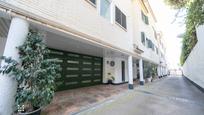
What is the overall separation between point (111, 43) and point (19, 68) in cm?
525

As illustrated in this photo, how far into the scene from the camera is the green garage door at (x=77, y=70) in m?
7.97

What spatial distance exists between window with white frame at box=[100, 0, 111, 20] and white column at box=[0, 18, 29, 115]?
4.53m

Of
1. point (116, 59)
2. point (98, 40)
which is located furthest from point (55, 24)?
point (116, 59)

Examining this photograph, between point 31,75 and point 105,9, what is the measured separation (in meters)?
5.85

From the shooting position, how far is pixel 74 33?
446cm

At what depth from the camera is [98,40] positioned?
233 inches

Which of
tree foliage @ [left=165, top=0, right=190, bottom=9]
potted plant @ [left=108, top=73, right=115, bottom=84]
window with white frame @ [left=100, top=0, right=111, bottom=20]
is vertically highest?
tree foliage @ [left=165, top=0, right=190, bottom=9]

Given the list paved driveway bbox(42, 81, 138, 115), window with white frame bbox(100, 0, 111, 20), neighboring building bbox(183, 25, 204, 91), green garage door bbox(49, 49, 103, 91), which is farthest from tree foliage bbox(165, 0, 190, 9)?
green garage door bbox(49, 49, 103, 91)

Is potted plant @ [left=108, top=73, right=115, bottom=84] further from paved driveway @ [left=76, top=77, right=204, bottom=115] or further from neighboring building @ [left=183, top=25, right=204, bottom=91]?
neighboring building @ [left=183, top=25, right=204, bottom=91]

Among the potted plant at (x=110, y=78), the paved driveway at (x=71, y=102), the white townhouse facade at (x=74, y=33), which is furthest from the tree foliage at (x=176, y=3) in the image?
the potted plant at (x=110, y=78)

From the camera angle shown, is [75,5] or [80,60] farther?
[80,60]

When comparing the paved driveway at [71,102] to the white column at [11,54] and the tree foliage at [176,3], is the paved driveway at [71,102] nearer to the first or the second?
the white column at [11,54]

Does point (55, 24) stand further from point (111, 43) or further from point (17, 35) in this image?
point (111, 43)

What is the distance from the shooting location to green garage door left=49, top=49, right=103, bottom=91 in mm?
7969
